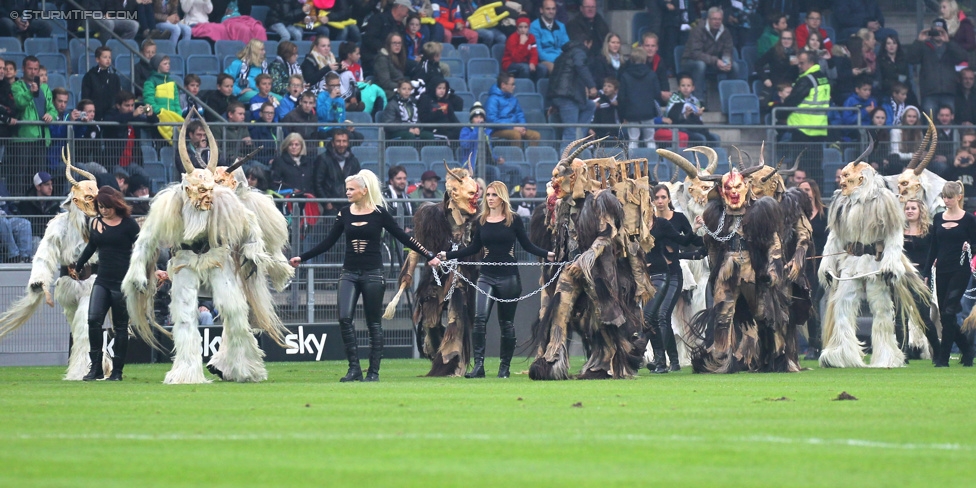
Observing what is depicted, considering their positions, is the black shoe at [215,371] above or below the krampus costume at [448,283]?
below

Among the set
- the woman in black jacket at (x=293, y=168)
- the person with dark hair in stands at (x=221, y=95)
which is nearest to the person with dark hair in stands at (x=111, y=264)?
the woman in black jacket at (x=293, y=168)

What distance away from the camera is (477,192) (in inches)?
642

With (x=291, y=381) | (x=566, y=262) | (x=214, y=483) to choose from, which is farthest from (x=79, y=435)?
(x=566, y=262)

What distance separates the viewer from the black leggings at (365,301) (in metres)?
14.6

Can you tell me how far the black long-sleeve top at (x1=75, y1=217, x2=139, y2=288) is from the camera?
1514cm

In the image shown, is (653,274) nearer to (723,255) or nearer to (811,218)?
(723,255)

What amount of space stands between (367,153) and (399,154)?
1.72ft

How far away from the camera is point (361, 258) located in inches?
577

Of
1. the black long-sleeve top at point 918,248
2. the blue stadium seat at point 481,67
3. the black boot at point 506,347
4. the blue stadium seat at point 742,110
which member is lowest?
the black boot at point 506,347

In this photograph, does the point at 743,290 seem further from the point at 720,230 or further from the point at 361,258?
the point at 361,258

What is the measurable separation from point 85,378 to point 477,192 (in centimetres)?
482

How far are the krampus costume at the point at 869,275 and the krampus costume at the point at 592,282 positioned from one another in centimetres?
323

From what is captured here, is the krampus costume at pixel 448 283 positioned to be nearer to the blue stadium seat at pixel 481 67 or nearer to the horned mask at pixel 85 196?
the horned mask at pixel 85 196

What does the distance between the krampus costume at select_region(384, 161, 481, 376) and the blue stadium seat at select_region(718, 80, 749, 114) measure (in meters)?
10.6
